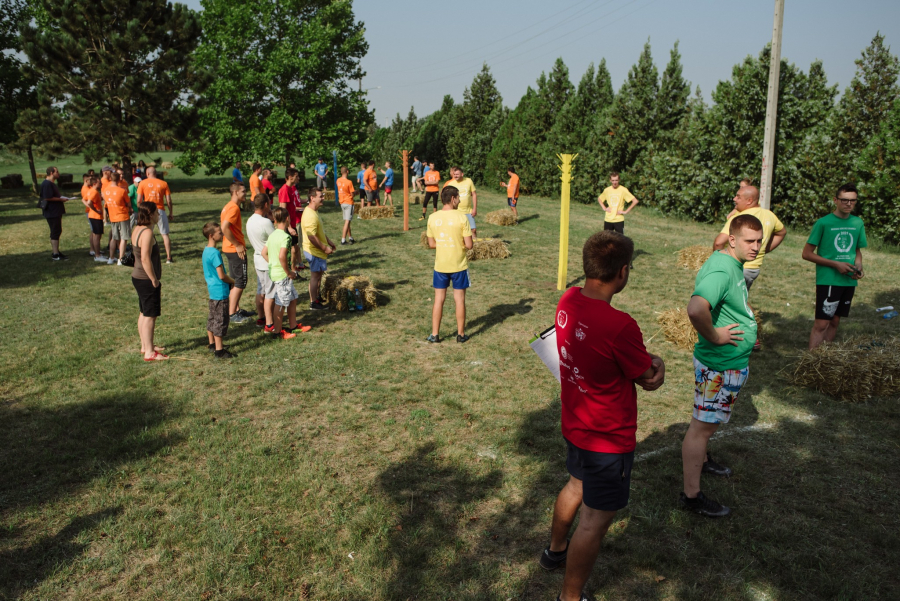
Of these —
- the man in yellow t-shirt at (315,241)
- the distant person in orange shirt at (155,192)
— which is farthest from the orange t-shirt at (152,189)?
the man in yellow t-shirt at (315,241)

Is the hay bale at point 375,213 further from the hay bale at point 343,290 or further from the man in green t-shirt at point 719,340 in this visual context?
the man in green t-shirt at point 719,340

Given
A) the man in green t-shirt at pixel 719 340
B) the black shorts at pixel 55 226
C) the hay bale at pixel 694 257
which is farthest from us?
the black shorts at pixel 55 226

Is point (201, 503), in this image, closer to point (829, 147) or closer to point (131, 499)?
point (131, 499)

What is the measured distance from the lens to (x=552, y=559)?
12.3ft

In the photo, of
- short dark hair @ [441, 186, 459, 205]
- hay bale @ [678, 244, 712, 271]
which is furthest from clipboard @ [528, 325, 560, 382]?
hay bale @ [678, 244, 712, 271]

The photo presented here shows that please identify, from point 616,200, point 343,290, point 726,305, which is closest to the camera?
point 726,305

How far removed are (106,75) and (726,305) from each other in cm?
2914

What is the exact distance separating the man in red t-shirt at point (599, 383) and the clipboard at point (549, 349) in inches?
10.5

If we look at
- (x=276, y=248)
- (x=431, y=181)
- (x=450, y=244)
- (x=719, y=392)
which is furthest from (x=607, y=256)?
(x=431, y=181)

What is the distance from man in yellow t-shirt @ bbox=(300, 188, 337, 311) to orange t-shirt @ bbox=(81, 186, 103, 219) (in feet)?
22.7

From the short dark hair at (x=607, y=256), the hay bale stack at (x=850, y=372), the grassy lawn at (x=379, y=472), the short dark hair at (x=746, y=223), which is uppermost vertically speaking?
the short dark hair at (x=746, y=223)

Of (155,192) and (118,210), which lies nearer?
(118,210)

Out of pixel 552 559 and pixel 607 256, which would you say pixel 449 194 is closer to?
pixel 607 256

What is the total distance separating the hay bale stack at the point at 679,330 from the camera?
8.15 m
